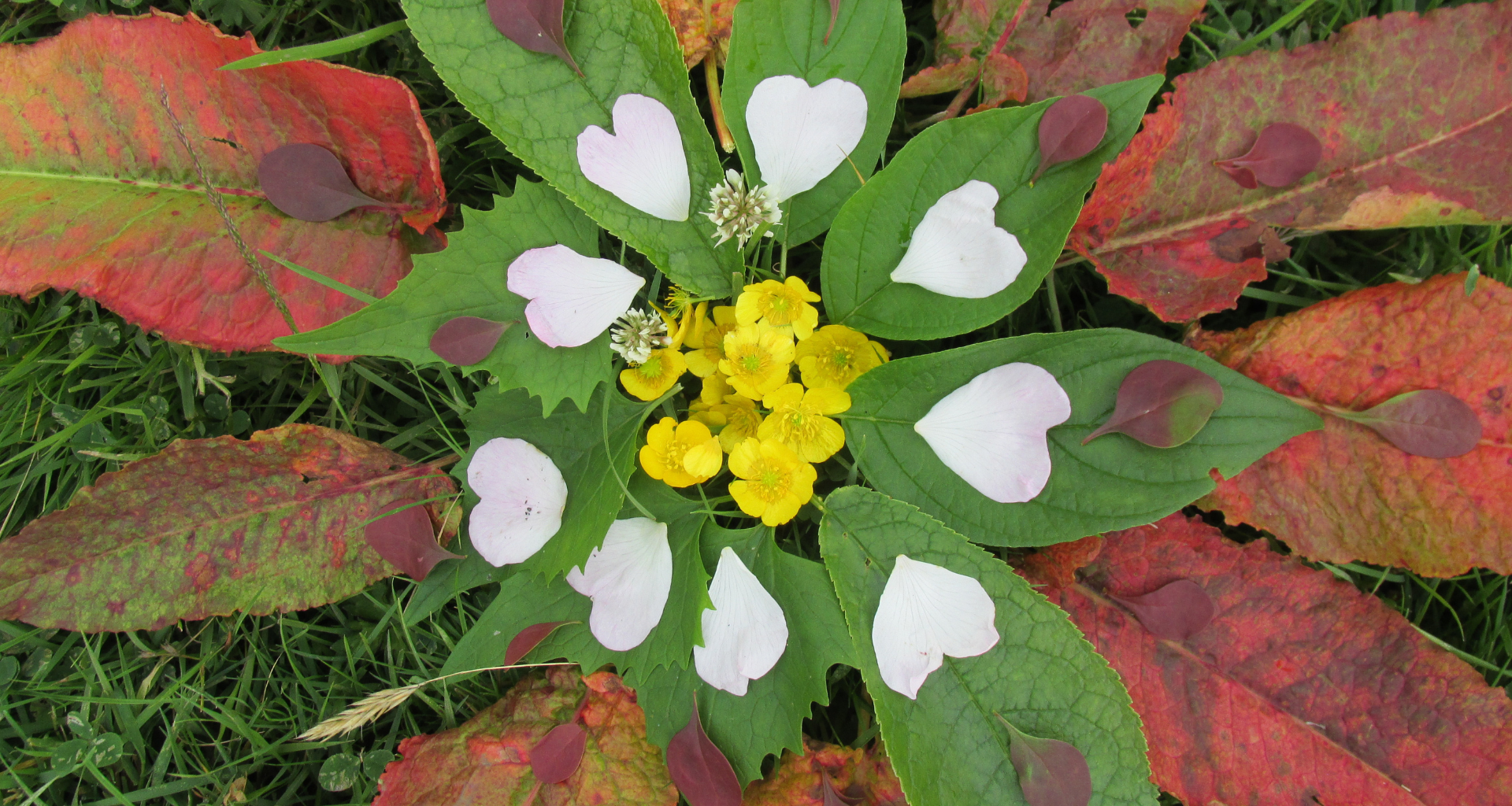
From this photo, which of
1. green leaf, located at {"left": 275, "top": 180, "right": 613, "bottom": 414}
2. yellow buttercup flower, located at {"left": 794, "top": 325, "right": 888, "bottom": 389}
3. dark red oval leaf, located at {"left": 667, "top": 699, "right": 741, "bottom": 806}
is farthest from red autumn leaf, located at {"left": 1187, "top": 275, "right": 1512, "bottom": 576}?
green leaf, located at {"left": 275, "top": 180, "right": 613, "bottom": 414}

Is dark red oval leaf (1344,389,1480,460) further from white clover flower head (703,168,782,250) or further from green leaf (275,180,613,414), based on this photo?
green leaf (275,180,613,414)

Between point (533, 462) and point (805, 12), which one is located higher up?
point (805, 12)

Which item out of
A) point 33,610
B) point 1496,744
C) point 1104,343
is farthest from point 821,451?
point 33,610

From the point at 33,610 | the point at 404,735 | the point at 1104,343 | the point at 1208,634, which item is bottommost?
the point at 404,735

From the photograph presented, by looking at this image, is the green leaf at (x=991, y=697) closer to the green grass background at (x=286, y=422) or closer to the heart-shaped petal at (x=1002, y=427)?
the heart-shaped petal at (x=1002, y=427)

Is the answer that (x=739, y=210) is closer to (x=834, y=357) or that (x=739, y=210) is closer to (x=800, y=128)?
(x=800, y=128)

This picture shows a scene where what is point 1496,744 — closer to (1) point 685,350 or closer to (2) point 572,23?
(1) point 685,350

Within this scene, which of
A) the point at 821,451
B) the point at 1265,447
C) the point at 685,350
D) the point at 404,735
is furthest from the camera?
the point at 404,735

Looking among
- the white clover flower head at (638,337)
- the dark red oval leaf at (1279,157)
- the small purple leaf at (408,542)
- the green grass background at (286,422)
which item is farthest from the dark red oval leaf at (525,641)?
the dark red oval leaf at (1279,157)
